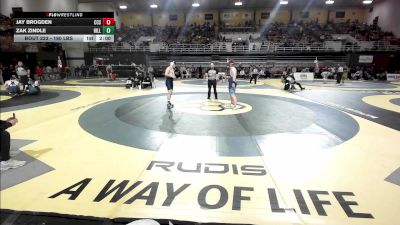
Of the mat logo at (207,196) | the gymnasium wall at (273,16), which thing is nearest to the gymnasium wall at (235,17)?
the gymnasium wall at (273,16)

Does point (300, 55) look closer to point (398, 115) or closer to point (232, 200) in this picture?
point (398, 115)

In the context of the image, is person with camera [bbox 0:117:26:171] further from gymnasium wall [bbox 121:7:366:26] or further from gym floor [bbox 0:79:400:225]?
gymnasium wall [bbox 121:7:366:26]

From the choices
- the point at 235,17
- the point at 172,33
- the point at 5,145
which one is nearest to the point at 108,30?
the point at 5,145

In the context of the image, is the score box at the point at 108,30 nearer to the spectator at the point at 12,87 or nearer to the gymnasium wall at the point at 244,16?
the spectator at the point at 12,87

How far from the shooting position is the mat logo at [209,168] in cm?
432

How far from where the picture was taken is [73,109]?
980 cm

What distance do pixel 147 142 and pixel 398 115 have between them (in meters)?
8.65

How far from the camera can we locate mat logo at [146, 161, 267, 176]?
14.2 ft

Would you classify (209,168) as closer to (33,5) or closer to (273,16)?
(33,5)

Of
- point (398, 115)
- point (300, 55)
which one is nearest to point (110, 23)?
point (398, 115)
